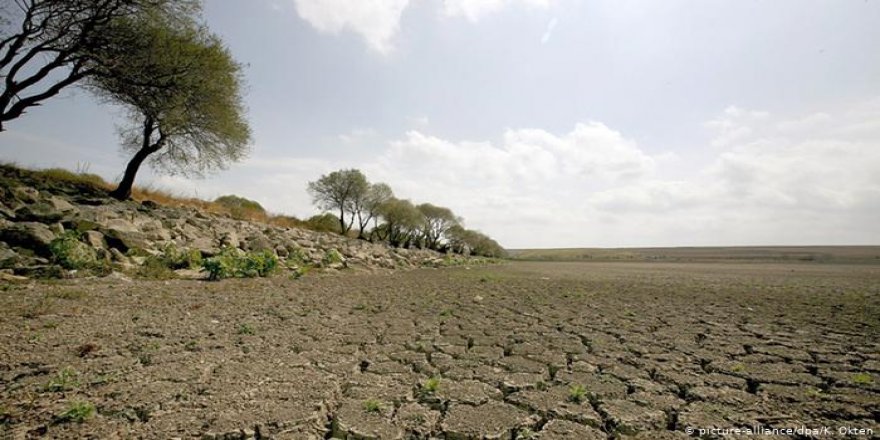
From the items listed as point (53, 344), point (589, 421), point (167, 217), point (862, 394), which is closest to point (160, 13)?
point (167, 217)

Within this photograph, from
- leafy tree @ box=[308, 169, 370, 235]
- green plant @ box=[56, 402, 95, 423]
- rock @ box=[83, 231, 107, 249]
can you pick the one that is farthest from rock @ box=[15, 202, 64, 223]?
→ leafy tree @ box=[308, 169, 370, 235]

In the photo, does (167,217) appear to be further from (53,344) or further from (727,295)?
(727,295)

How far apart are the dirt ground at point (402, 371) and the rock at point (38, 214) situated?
3.11 m

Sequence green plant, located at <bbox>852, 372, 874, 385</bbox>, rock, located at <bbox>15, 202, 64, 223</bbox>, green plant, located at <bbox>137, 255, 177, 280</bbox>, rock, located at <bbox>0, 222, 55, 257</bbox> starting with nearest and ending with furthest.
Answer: green plant, located at <bbox>852, 372, 874, 385</bbox>
rock, located at <bbox>0, 222, 55, 257</bbox>
green plant, located at <bbox>137, 255, 177, 280</bbox>
rock, located at <bbox>15, 202, 64, 223</bbox>

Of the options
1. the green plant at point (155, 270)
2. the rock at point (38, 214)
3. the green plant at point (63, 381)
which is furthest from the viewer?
the rock at point (38, 214)

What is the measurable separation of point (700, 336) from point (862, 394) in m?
1.73

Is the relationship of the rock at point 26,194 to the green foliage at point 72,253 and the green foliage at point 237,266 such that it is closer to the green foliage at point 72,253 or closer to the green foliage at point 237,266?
the green foliage at point 72,253

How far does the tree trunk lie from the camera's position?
12.5 metres

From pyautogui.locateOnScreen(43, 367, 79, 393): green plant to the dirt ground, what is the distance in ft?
0.04

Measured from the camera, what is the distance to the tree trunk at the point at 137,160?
12.5 meters

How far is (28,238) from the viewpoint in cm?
622

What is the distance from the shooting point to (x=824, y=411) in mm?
2375

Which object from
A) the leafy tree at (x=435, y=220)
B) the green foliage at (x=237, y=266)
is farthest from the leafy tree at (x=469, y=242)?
the green foliage at (x=237, y=266)

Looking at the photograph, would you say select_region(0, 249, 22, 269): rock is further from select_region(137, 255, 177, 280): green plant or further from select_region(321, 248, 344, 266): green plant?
select_region(321, 248, 344, 266): green plant
